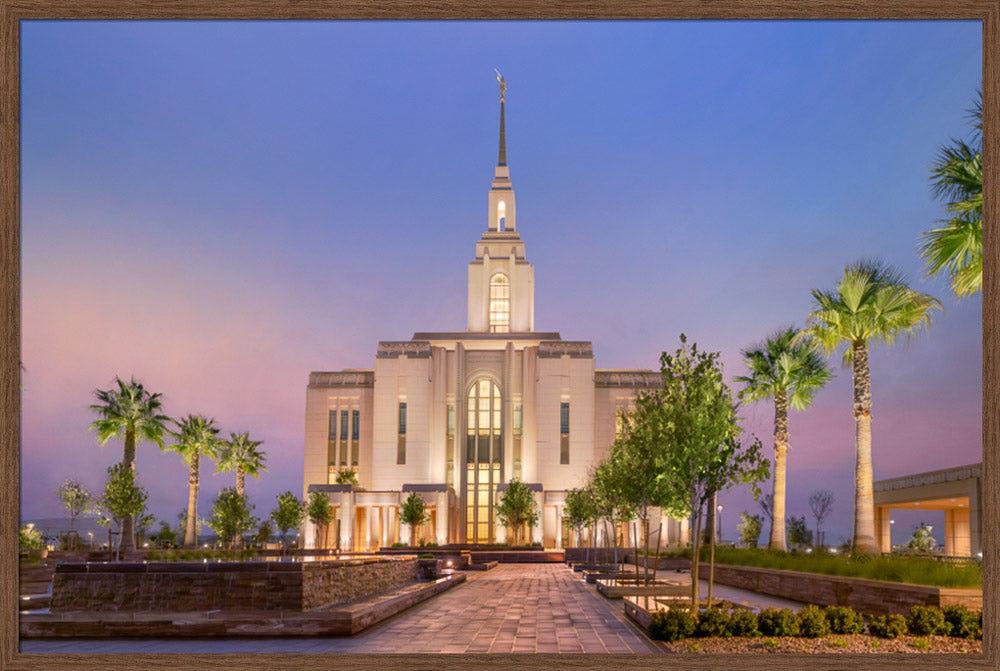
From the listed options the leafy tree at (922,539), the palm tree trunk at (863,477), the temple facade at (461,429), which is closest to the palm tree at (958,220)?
the palm tree trunk at (863,477)

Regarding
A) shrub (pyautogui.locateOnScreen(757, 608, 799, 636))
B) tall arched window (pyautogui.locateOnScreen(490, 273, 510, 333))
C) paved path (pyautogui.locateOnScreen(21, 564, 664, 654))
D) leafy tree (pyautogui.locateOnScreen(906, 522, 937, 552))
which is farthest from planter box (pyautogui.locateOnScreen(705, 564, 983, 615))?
tall arched window (pyautogui.locateOnScreen(490, 273, 510, 333))

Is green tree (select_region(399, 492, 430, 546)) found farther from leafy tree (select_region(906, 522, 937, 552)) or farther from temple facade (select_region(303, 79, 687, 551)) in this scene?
leafy tree (select_region(906, 522, 937, 552))

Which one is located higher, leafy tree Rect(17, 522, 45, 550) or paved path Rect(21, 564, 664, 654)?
paved path Rect(21, 564, 664, 654)

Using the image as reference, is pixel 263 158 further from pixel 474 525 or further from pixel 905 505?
pixel 474 525

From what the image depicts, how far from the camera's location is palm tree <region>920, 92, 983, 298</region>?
1355cm

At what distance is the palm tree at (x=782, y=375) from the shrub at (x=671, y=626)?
19823 millimetres

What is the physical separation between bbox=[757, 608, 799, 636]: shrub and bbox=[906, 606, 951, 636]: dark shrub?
5.13 feet

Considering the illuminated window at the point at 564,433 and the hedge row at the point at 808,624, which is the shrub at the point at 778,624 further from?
the illuminated window at the point at 564,433

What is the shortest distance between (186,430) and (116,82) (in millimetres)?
43920

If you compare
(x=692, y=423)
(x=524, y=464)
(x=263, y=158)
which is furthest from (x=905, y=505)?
(x=263, y=158)

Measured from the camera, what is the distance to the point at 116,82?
38.3 ft

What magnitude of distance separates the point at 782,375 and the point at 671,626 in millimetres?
21669

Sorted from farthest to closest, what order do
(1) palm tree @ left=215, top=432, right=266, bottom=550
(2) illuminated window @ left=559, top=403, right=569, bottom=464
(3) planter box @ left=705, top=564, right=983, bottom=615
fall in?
(2) illuminated window @ left=559, top=403, right=569, bottom=464 → (1) palm tree @ left=215, top=432, right=266, bottom=550 → (3) planter box @ left=705, top=564, right=983, bottom=615

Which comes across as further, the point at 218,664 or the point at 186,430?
the point at 186,430
